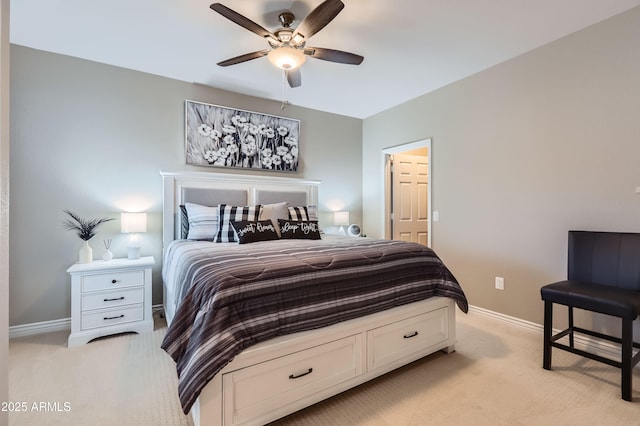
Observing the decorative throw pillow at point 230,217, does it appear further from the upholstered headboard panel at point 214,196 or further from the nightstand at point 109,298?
the nightstand at point 109,298

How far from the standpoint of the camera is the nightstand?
2.39 meters

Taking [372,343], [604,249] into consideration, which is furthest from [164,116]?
[604,249]

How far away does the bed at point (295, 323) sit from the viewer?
1328mm

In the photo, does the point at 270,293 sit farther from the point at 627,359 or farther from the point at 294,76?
the point at 627,359

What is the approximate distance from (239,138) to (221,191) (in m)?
0.73

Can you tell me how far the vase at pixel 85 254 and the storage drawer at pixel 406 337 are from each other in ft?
8.51

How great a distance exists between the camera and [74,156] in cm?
278

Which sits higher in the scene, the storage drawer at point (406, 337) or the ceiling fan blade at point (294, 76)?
the ceiling fan blade at point (294, 76)

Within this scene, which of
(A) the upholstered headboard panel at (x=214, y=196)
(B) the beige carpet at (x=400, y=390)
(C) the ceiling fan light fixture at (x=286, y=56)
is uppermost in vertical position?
(C) the ceiling fan light fixture at (x=286, y=56)

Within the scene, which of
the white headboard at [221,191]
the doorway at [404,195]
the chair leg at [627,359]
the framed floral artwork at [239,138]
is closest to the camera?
the chair leg at [627,359]

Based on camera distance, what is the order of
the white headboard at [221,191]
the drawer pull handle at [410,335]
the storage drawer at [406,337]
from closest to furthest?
the storage drawer at [406,337], the drawer pull handle at [410,335], the white headboard at [221,191]

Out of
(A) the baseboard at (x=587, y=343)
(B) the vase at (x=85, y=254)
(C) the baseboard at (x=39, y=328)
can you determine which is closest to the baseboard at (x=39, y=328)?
(C) the baseboard at (x=39, y=328)

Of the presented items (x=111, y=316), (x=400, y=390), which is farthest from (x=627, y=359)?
(x=111, y=316)

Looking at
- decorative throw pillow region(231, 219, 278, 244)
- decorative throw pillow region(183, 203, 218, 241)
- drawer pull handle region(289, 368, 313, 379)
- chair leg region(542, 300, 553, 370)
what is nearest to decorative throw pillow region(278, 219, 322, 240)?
decorative throw pillow region(231, 219, 278, 244)
